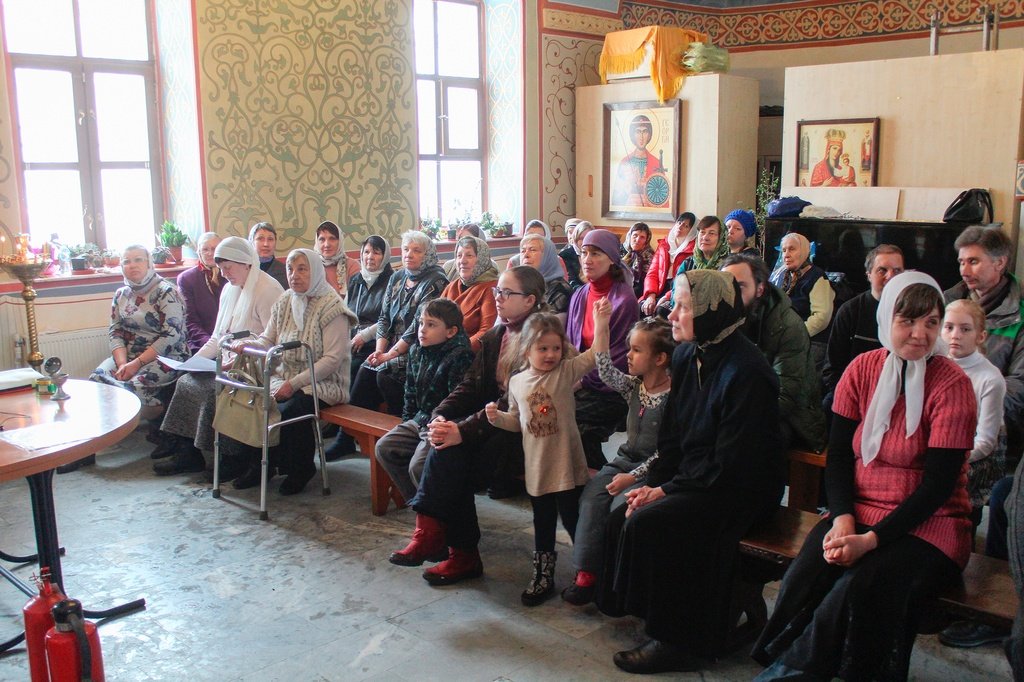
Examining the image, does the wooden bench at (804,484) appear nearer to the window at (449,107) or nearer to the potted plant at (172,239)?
the potted plant at (172,239)

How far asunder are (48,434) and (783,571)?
2.39 metres

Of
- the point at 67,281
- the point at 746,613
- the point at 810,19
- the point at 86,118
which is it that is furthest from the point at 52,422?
the point at 810,19

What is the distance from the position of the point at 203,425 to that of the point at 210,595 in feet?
4.78

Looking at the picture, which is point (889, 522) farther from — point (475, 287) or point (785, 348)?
point (475, 287)

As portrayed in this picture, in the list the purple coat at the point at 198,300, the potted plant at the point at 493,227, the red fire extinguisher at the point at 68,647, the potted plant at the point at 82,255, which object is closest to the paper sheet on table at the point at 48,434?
the red fire extinguisher at the point at 68,647

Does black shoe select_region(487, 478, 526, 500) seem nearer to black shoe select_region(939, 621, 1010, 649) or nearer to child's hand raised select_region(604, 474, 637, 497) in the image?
child's hand raised select_region(604, 474, 637, 497)

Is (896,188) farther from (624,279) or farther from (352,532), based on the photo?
(352,532)

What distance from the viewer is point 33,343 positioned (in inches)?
185

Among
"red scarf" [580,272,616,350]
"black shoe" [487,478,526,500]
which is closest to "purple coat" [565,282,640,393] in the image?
"red scarf" [580,272,616,350]

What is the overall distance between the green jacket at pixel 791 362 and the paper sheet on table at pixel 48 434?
7.96ft

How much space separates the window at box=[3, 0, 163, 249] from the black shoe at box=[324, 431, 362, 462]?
2.55 m

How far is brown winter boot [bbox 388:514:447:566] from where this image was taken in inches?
A: 141

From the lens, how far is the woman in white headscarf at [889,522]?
2412 mm

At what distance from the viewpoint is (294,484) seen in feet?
15.0
